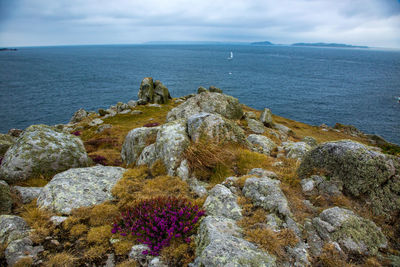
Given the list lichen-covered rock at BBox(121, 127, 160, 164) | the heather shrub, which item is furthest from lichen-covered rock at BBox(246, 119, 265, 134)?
the heather shrub

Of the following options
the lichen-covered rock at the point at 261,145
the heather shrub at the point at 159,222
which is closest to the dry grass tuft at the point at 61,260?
the heather shrub at the point at 159,222

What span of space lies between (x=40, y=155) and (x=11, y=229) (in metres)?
6.33

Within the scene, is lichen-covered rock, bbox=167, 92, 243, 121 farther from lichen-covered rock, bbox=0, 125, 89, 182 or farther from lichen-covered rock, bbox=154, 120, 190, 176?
lichen-covered rock, bbox=0, 125, 89, 182

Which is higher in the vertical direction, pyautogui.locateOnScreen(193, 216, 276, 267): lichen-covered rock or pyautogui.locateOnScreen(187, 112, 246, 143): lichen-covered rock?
pyautogui.locateOnScreen(187, 112, 246, 143): lichen-covered rock

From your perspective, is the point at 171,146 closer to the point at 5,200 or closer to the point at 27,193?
the point at 27,193

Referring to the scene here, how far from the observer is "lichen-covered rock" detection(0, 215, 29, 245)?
584 cm

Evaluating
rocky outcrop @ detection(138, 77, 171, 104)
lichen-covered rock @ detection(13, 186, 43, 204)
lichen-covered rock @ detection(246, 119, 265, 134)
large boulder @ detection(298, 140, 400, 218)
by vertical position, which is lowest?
lichen-covered rock @ detection(13, 186, 43, 204)

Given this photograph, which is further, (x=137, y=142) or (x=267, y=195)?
Answer: (x=137, y=142)

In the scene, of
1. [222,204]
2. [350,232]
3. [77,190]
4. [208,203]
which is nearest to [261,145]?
[222,204]

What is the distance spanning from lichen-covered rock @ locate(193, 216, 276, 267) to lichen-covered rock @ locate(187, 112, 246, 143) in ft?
18.5

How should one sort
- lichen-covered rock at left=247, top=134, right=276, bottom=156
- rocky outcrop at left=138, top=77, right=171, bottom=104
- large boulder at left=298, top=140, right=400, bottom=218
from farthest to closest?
rocky outcrop at left=138, top=77, right=171, bottom=104 < lichen-covered rock at left=247, top=134, right=276, bottom=156 < large boulder at left=298, top=140, right=400, bottom=218

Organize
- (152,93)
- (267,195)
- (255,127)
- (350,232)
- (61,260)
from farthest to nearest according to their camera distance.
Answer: (152,93), (255,127), (267,195), (350,232), (61,260)

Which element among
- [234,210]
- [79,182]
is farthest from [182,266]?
[79,182]

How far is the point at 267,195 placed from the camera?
287 inches
